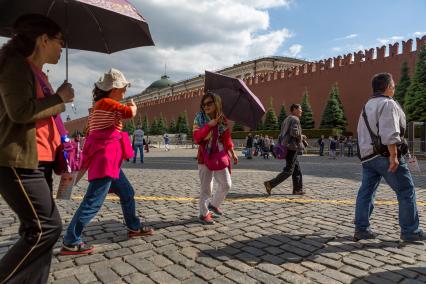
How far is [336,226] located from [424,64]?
24765 mm

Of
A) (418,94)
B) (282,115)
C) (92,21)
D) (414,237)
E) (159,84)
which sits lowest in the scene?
(414,237)

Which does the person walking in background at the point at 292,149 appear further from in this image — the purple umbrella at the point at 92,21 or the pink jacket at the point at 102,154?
the pink jacket at the point at 102,154

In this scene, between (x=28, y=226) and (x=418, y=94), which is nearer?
(x=28, y=226)

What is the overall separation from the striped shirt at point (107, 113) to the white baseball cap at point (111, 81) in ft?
0.51

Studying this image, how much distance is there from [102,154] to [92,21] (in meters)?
1.20

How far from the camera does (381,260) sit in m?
3.10

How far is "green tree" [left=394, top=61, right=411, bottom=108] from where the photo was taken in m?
26.8

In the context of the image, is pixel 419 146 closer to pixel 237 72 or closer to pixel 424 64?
pixel 424 64

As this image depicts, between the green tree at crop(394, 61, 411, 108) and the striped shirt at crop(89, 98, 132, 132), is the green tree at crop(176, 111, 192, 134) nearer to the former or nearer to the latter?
the green tree at crop(394, 61, 411, 108)

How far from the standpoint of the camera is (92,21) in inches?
124

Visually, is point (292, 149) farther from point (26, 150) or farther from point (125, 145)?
point (26, 150)

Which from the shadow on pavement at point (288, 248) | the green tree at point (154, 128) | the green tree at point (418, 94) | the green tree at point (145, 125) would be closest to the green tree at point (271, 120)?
the green tree at point (418, 94)

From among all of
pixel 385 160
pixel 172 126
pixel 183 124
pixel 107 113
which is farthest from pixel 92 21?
pixel 172 126

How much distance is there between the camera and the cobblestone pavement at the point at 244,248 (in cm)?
275
